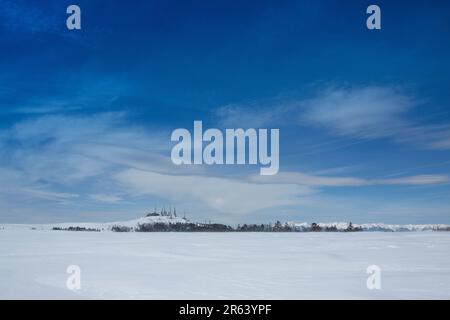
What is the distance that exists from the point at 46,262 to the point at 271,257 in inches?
266

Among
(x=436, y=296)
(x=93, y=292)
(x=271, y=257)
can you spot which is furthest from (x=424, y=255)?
(x=93, y=292)

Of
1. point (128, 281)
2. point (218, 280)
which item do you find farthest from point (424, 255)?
point (128, 281)

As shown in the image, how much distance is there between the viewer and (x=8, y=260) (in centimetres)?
1295

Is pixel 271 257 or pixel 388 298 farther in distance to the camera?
pixel 271 257

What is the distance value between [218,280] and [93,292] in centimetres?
262

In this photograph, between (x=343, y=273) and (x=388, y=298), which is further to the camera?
(x=343, y=273)
